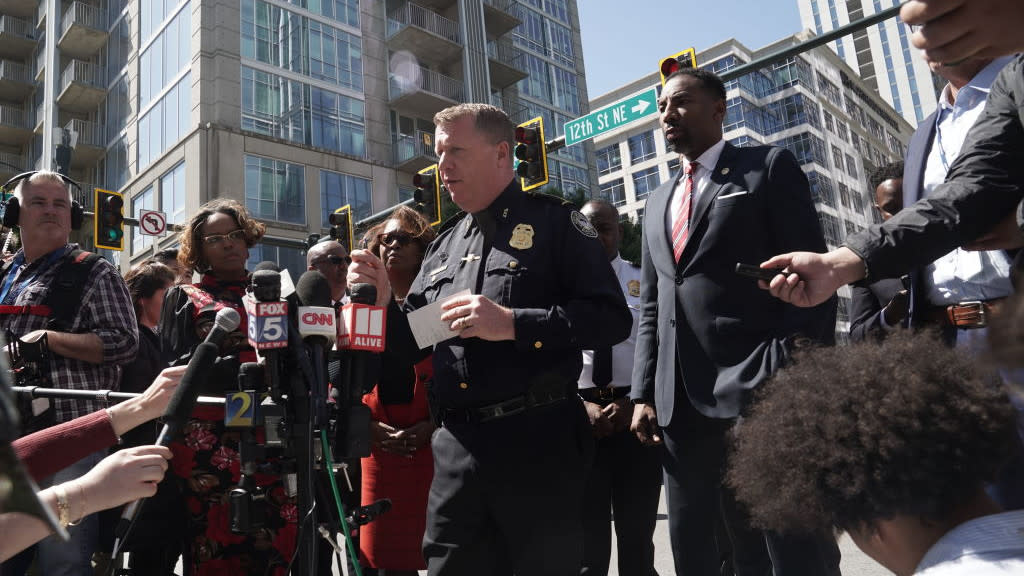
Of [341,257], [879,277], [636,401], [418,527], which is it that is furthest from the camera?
[341,257]

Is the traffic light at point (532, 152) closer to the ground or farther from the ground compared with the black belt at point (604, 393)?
farther from the ground

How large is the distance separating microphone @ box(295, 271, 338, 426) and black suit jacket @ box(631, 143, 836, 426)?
4.34ft

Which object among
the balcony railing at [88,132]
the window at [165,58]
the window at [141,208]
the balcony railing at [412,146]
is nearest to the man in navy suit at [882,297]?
the balcony railing at [412,146]

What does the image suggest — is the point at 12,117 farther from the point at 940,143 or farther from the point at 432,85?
the point at 940,143

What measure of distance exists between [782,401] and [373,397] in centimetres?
299

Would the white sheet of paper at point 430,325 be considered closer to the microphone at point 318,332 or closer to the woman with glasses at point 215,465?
the microphone at point 318,332

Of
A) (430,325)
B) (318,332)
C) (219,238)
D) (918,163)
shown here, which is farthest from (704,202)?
(219,238)

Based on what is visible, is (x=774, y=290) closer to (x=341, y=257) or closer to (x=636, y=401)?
(x=636, y=401)

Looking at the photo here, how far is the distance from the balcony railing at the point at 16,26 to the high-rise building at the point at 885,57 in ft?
274

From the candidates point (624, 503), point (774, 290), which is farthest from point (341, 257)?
point (774, 290)

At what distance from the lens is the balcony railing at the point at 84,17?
99.9 ft

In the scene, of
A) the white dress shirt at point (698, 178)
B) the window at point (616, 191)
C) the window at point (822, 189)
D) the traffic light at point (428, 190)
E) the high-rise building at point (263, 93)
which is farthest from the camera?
the window at point (616, 191)

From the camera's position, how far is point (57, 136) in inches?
1208

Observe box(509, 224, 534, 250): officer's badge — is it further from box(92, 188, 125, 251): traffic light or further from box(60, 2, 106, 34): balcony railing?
box(60, 2, 106, 34): balcony railing
